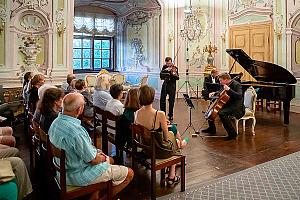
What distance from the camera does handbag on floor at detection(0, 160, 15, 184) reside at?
2.30 metres

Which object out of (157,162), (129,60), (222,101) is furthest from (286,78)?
(129,60)

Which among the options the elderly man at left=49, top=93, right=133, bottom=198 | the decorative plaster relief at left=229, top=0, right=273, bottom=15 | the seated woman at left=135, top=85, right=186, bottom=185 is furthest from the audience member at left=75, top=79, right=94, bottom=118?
the decorative plaster relief at left=229, top=0, right=273, bottom=15

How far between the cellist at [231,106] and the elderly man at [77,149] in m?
3.31

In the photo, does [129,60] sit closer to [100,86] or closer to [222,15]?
[222,15]

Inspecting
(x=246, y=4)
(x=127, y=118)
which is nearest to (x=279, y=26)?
(x=246, y=4)

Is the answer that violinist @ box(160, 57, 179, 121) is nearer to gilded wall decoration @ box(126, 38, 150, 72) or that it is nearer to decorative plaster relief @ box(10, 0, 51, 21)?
decorative plaster relief @ box(10, 0, 51, 21)

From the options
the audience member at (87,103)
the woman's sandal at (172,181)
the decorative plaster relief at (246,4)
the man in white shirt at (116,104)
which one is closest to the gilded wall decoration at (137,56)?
the decorative plaster relief at (246,4)

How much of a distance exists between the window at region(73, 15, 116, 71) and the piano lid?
7.12 meters

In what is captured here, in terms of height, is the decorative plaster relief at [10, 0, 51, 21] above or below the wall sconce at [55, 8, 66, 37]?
above

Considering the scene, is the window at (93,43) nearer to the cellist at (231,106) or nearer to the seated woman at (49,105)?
the cellist at (231,106)

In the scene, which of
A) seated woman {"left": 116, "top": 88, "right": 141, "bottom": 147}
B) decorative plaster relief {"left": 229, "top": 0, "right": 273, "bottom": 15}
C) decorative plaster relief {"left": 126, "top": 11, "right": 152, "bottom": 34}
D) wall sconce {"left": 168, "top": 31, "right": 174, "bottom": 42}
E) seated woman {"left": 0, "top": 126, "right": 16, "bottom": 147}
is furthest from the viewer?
decorative plaster relief {"left": 126, "top": 11, "right": 152, "bottom": 34}

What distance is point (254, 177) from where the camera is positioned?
363 cm

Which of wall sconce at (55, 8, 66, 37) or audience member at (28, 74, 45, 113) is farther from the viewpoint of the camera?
wall sconce at (55, 8, 66, 37)

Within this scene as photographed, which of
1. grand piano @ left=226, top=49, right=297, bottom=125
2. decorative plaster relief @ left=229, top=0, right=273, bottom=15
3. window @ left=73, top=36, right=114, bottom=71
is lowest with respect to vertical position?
grand piano @ left=226, top=49, right=297, bottom=125
